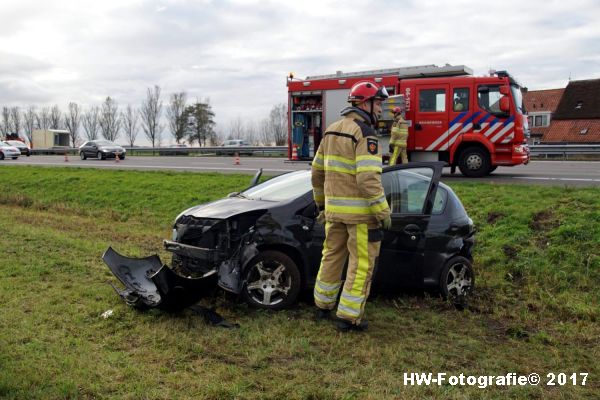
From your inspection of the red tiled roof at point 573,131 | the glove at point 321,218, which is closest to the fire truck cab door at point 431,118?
the glove at point 321,218

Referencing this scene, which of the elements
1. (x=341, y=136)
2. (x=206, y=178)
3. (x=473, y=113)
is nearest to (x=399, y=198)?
(x=341, y=136)

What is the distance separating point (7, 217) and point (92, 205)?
7.44 feet

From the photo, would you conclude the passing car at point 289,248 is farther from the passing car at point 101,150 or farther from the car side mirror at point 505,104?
the passing car at point 101,150

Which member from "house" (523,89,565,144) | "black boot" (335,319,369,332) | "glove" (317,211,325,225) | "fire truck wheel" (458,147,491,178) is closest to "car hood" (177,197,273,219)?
"glove" (317,211,325,225)

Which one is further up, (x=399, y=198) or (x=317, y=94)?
(x=317, y=94)

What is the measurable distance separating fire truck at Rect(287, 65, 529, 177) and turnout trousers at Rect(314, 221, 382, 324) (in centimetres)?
794

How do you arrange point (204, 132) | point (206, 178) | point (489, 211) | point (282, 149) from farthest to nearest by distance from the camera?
point (204, 132), point (282, 149), point (206, 178), point (489, 211)

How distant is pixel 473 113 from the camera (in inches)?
519

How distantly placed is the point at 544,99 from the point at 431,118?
4345 cm

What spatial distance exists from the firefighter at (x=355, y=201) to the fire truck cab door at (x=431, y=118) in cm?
917

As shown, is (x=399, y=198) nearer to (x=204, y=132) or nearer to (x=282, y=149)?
(x=282, y=149)

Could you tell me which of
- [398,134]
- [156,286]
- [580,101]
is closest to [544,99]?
[580,101]

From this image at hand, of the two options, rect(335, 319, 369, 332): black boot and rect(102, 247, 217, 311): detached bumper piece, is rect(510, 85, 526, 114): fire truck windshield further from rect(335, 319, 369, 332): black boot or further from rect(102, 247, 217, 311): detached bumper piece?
rect(102, 247, 217, 311): detached bumper piece

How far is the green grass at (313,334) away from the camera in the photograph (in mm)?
3609
